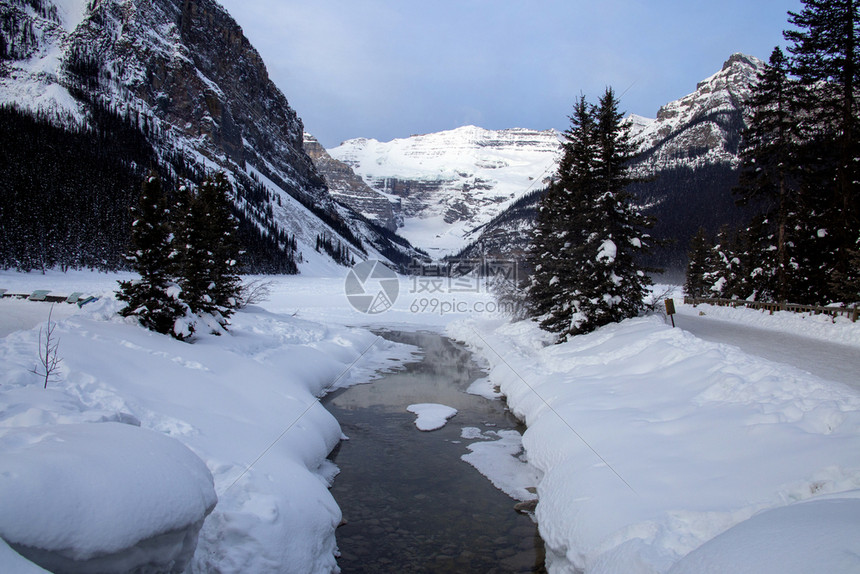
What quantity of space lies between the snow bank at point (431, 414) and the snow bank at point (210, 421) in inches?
105

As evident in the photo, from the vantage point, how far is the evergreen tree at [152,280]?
42.1 ft

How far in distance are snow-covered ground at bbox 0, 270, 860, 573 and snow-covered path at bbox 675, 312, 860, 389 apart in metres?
1.93

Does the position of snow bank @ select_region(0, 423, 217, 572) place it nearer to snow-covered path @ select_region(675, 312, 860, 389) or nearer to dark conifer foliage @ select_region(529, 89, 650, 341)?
snow-covered path @ select_region(675, 312, 860, 389)

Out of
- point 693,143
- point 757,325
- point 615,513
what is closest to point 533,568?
point 615,513

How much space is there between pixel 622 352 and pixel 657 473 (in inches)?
269

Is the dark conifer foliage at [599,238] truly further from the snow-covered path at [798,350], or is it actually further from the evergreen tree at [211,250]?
the evergreen tree at [211,250]

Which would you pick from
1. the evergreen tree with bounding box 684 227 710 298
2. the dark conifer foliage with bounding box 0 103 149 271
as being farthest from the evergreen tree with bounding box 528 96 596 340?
the dark conifer foliage with bounding box 0 103 149 271

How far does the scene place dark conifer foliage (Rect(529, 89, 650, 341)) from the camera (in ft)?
53.6

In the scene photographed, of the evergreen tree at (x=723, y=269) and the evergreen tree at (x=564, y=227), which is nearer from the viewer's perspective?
the evergreen tree at (x=564, y=227)

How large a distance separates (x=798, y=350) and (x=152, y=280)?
1910cm

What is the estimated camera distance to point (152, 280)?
42.8 feet

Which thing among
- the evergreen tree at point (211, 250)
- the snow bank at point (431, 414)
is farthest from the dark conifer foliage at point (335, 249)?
the snow bank at point (431, 414)

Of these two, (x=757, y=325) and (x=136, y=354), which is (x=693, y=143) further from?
(x=136, y=354)

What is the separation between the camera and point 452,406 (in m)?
14.4
